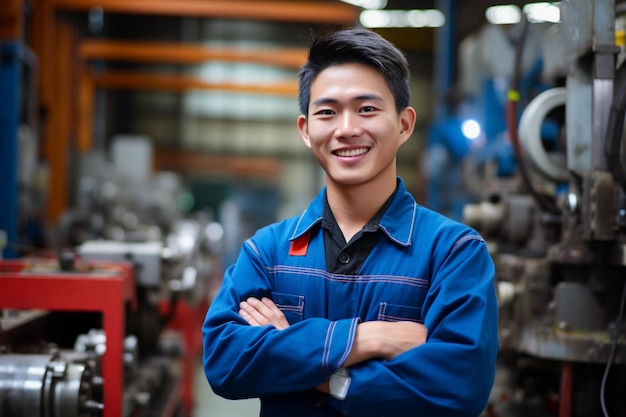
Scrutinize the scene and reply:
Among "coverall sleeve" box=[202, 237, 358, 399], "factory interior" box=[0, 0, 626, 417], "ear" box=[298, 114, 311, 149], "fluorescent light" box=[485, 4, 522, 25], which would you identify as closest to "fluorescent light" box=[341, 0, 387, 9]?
"factory interior" box=[0, 0, 626, 417]

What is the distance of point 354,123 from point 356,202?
0.18 meters

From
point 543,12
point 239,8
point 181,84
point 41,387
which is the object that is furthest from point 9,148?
point 181,84

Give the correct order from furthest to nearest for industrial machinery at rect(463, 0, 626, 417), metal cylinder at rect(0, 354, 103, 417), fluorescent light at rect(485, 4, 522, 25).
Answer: fluorescent light at rect(485, 4, 522, 25) → industrial machinery at rect(463, 0, 626, 417) → metal cylinder at rect(0, 354, 103, 417)

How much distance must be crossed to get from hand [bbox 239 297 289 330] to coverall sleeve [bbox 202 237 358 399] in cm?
3

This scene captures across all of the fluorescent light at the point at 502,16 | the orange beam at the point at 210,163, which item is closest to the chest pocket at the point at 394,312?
the fluorescent light at the point at 502,16

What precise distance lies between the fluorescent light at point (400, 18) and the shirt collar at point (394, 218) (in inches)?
154

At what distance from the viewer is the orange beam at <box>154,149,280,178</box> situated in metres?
14.6

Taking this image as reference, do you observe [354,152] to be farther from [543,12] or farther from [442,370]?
[543,12]

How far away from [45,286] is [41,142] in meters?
6.01

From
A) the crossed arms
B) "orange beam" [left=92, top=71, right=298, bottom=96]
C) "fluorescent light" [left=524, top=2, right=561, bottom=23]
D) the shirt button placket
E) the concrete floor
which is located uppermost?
"orange beam" [left=92, top=71, right=298, bottom=96]

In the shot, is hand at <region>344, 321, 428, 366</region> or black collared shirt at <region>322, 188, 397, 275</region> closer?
hand at <region>344, 321, 428, 366</region>

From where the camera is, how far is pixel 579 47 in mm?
2096

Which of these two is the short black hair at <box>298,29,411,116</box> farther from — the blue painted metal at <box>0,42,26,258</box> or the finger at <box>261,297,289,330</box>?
the blue painted metal at <box>0,42,26,258</box>

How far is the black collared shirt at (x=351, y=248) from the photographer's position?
4.90 ft
